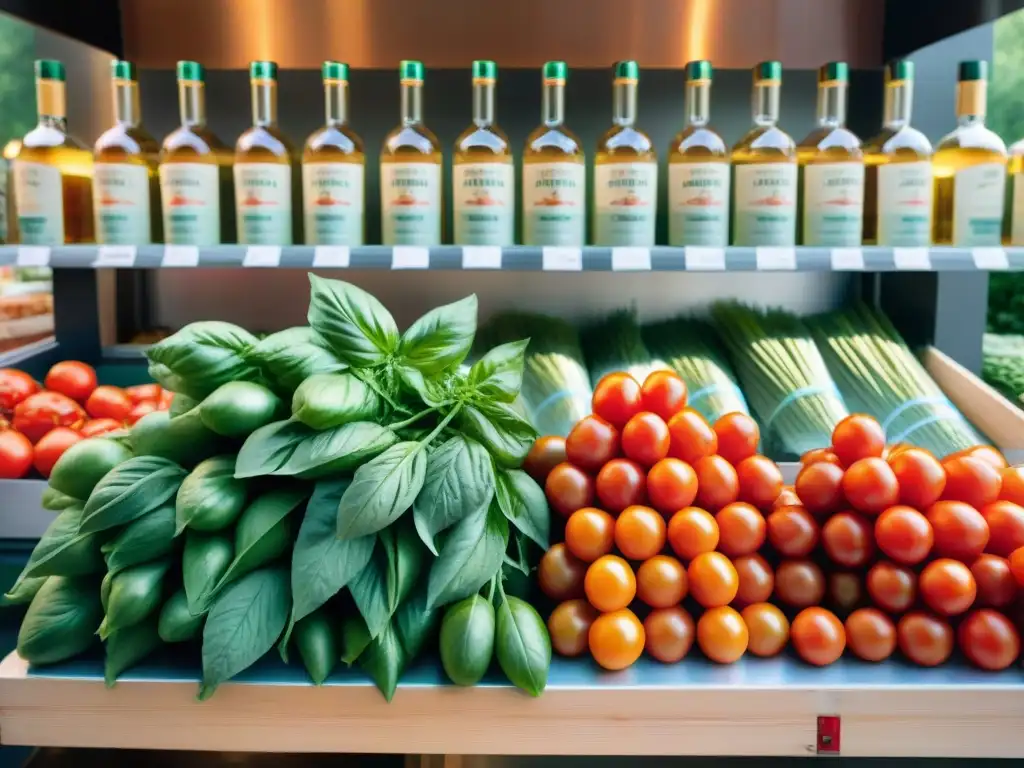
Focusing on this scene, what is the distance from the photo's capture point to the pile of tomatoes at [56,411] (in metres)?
1.76

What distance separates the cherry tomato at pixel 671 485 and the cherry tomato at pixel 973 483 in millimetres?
397

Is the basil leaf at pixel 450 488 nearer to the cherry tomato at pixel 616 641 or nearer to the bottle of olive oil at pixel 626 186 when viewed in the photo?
the cherry tomato at pixel 616 641

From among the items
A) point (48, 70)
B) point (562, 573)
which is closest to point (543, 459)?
point (562, 573)

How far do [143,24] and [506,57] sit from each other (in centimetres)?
90

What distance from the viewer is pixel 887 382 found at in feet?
6.38

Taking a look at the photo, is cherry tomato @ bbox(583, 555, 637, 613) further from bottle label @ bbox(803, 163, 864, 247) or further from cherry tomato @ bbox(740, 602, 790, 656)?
bottle label @ bbox(803, 163, 864, 247)

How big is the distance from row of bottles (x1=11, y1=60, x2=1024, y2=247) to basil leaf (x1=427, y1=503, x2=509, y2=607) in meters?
0.71

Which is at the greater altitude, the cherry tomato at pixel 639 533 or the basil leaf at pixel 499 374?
the basil leaf at pixel 499 374

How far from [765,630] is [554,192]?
90cm

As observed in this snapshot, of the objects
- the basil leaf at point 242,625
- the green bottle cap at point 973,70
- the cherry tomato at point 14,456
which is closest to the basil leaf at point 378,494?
the basil leaf at point 242,625

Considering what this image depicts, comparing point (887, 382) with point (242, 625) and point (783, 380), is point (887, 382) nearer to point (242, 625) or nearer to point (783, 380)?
point (783, 380)

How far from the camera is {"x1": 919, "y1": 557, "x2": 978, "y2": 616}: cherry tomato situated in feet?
3.95

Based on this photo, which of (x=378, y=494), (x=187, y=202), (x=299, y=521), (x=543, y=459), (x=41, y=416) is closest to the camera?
(x=378, y=494)

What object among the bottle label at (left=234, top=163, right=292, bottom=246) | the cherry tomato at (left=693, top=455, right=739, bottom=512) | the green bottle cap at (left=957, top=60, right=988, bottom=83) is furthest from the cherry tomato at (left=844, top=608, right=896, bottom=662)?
the bottle label at (left=234, top=163, right=292, bottom=246)
